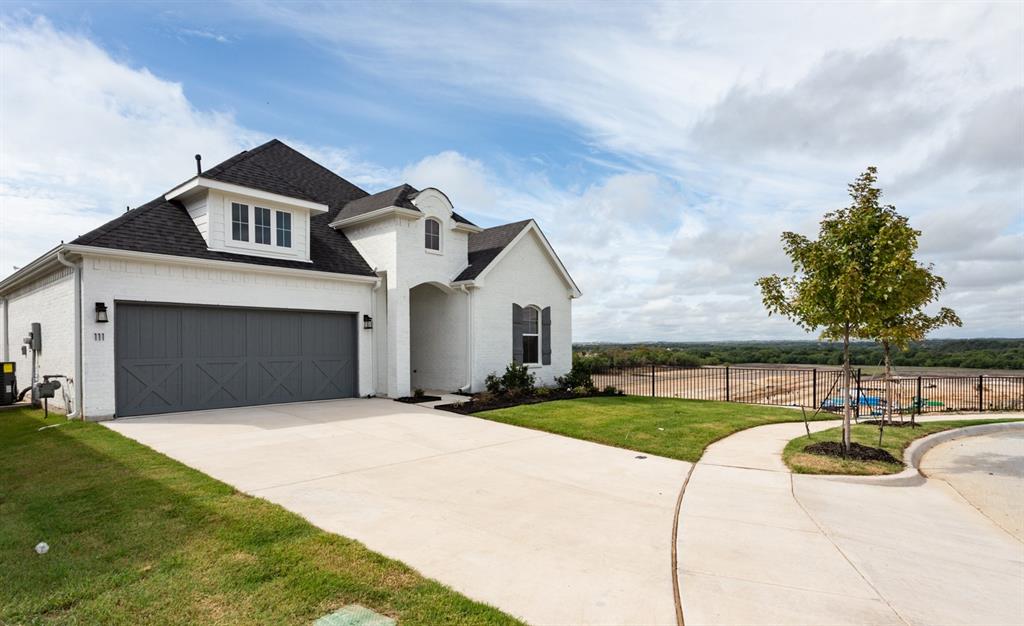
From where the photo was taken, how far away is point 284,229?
1360cm

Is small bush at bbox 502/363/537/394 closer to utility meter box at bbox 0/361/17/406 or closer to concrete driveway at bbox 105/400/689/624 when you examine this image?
concrete driveway at bbox 105/400/689/624

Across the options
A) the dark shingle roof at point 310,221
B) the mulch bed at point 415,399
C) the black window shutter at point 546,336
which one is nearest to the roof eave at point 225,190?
the dark shingle roof at point 310,221

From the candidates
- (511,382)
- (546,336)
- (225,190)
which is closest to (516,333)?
(546,336)

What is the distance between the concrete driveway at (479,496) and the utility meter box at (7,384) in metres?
6.37

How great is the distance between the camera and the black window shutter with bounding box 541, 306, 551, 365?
18.2 meters

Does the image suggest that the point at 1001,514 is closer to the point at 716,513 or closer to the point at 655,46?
the point at 716,513

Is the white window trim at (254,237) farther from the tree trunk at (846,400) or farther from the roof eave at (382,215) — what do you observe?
the tree trunk at (846,400)

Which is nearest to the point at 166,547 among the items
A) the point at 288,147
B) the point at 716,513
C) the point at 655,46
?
the point at 716,513

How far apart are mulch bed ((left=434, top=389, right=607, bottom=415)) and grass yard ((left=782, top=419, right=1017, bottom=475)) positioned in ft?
21.9

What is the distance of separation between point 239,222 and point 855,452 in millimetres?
13896

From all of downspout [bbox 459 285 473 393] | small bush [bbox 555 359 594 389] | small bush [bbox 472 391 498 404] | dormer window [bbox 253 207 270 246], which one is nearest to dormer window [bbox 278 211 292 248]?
dormer window [bbox 253 207 270 246]

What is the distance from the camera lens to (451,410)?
12664mm

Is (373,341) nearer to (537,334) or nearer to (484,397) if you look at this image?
(484,397)

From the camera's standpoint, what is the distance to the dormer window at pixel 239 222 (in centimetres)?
1267
